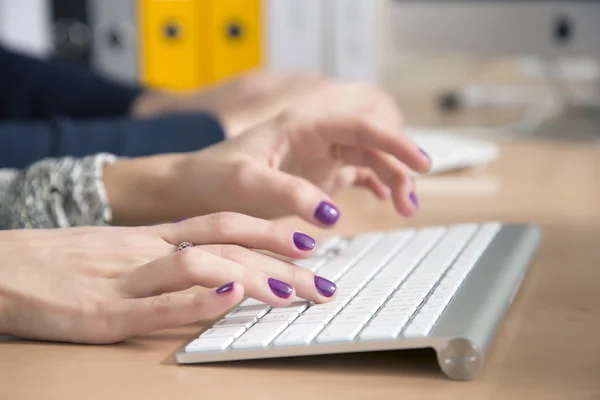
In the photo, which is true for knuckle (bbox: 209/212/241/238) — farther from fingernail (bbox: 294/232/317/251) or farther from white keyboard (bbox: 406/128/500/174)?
white keyboard (bbox: 406/128/500/174)

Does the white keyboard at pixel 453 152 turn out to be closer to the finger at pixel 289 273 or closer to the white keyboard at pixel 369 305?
the white keyboard at pixel 369 305

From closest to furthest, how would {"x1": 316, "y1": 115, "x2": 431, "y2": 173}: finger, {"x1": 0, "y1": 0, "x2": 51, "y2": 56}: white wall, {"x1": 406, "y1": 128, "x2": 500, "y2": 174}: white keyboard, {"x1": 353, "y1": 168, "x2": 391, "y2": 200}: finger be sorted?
{"x1": 316, "y1": 115, "x2": 431, "y2": 173}: finger, {"x1": 353, "y1": 168, "x2": 391, "y2": 200}: finger, {"x1": 406, "y1": 128, "x2": 500, "y2": 174}: white keyboard, {"x1": 0, "y1": 0, "x2": 51, "y2": 56}: white wall

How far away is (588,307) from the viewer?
0.62 m

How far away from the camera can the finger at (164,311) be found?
1.73 ft

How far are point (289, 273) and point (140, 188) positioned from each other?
0.91ft

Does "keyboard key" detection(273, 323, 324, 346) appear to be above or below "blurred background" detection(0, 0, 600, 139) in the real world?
below

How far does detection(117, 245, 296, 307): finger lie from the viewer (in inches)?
21.3

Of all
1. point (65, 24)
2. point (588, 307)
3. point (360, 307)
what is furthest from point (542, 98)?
point (360, 307)

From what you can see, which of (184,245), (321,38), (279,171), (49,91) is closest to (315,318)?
(184,245)

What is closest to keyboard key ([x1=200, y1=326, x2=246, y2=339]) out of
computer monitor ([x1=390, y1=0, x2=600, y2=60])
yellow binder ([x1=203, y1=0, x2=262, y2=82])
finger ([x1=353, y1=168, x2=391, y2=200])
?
finger ([x1=353, y1=168, x2=391, y2=200])

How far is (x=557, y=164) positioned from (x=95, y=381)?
2.87 ft

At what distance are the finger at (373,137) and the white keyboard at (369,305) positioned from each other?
0.27 feet

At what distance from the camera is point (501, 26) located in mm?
1535

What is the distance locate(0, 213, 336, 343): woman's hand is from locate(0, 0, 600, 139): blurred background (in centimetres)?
92
